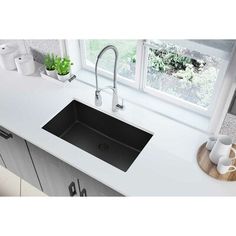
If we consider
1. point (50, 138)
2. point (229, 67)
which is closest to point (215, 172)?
point (229, 67)

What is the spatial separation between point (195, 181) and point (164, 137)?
13.5 inches

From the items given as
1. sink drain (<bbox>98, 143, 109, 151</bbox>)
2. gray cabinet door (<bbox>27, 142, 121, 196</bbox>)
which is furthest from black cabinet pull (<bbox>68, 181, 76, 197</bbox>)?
sink drain (<bbox>98, 143, 109, 151</bbox>)

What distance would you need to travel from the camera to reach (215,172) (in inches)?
64.4

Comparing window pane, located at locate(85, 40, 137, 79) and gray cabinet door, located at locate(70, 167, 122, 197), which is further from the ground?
window pane, located at locate(85, 40, 137, 79)

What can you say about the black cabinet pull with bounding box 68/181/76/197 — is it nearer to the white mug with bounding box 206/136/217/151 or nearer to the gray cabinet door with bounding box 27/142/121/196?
the gray cabinet door with bounding box 27/142/121/196

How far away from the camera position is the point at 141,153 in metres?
1.76

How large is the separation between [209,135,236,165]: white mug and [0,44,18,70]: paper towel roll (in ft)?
5.35

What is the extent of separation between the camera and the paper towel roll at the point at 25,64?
7.25 ft

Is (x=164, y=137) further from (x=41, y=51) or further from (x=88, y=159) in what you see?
(x=41, y=51)

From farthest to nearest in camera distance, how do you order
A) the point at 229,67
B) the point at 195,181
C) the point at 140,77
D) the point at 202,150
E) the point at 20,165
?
the point at 20,165 < the point at 140,77 < the point at 202,150 < the point at 195,181 < the point at 229,67

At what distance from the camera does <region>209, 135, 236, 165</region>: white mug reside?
5.16 ft

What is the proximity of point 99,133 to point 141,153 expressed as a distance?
535mm

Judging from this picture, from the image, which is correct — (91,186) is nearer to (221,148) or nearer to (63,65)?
(221,148)

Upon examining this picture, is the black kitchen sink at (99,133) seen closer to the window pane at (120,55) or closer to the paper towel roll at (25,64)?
the window pane at (120,55)
